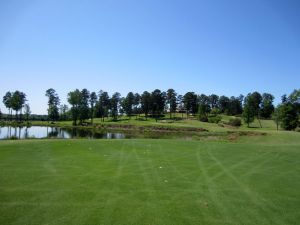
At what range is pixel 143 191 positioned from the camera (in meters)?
7.72

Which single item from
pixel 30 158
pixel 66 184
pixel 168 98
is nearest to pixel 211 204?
pixel 66 184

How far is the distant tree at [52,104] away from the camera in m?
94.6

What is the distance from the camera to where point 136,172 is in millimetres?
10148

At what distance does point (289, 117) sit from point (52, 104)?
277 ft

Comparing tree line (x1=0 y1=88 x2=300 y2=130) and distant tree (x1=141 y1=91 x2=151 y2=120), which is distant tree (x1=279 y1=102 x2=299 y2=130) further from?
distant tree (x1=141 y1=91 x2=151 y2=120)

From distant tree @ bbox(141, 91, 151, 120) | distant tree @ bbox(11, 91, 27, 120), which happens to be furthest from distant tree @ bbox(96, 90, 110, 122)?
distant tree @ bbox(11, 91, 27, 120)

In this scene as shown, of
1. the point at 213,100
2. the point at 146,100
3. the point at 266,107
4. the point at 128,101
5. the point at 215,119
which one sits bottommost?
the point at 215,119

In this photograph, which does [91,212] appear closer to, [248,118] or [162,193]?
[162,193]

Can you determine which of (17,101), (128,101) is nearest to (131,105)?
(128,101)

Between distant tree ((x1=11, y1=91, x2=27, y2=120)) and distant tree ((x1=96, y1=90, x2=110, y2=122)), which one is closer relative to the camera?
distant tree ((x1=11, y1=91, x2=27, y2=120))

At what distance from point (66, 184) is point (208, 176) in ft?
18.5

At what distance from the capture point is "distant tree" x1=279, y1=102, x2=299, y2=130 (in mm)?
56188

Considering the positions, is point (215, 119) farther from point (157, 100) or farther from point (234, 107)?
point (234, 107)

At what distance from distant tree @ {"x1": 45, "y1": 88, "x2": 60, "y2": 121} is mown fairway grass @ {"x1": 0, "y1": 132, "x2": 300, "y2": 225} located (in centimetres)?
8720
